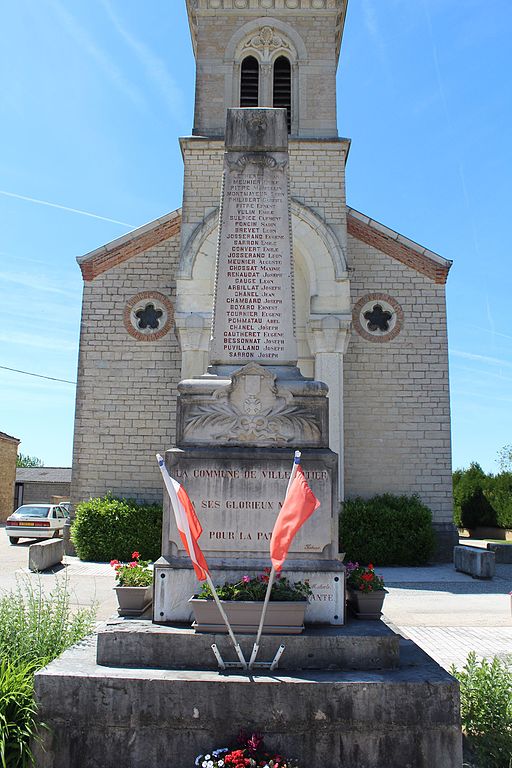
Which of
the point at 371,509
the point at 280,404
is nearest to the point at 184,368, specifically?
the point at 371,509

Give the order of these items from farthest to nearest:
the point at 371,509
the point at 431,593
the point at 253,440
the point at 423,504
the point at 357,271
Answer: the point at 357,271, the point at 423,504, the point at 371,509, the point at 431,593, the point at 253,440

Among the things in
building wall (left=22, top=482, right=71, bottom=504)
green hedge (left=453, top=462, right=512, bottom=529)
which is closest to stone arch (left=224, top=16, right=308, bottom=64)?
green hedge (left=453, top=462, right=512, bottom=529)

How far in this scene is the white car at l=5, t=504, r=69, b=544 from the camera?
21.8 m

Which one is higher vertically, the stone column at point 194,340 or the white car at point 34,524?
the stone column at point 194,340

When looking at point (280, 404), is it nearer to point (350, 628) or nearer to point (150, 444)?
point (350, 628)

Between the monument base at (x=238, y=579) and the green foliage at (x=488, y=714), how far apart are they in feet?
3.65

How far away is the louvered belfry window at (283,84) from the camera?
59.8 ft

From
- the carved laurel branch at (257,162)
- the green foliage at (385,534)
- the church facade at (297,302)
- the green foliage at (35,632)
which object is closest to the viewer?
the green foliage at (35,632)

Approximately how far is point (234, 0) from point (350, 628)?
1851cm

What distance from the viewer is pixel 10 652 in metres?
5.18

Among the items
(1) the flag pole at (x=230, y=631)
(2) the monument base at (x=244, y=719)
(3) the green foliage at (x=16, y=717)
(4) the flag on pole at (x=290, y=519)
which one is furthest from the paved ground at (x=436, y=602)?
(4) the flag on pole at (x=290, y=519)

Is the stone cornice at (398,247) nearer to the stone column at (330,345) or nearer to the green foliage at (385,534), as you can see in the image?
the stone column at (330,345)

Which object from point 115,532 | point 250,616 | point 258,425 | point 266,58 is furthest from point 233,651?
point 266,58

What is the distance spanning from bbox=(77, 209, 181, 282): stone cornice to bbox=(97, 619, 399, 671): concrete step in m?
14.6
